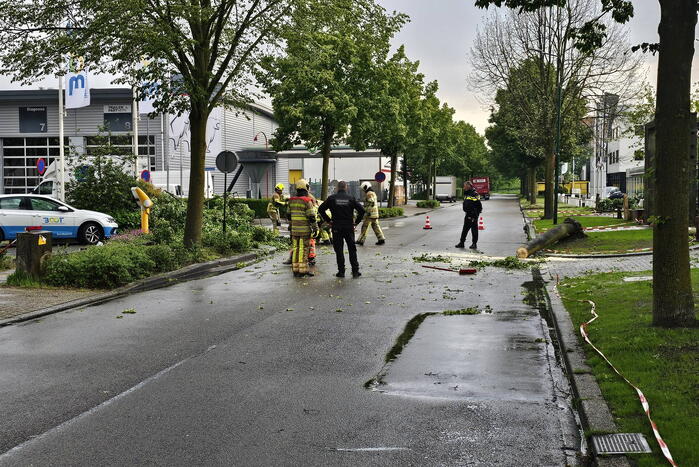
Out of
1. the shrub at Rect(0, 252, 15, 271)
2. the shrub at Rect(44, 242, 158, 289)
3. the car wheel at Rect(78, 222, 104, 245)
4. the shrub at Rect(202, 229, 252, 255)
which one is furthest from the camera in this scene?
the car wheel at Rect(78, 222, 104, 245)

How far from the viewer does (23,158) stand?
5062cm

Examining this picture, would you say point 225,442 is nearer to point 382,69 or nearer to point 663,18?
point 663,18

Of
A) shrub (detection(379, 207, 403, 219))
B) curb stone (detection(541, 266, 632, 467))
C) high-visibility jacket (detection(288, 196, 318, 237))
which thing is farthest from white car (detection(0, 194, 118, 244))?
shrub (detection(379, 207, 403, 219))

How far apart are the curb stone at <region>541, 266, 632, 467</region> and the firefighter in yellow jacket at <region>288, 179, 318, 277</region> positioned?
6006 mm

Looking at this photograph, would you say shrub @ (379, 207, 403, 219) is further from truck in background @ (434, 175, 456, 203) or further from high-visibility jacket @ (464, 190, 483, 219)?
truck in background @ (434, 175, 456, 203)

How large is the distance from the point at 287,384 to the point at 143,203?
14.5 meters

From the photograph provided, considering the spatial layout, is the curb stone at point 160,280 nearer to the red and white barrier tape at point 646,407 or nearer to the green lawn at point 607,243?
the red and white barrier tape at point 646,407

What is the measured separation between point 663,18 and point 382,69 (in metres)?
30.4

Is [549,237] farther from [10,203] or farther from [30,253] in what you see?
[10,203]

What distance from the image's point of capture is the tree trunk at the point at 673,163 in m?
7.37

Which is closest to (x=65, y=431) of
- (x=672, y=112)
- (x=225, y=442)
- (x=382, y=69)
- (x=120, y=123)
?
(x=225, y=442)

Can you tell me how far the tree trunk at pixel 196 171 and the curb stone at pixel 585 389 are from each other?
33.3 ft

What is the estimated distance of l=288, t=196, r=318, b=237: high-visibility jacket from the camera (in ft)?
46.9

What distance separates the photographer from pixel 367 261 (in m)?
17.4
